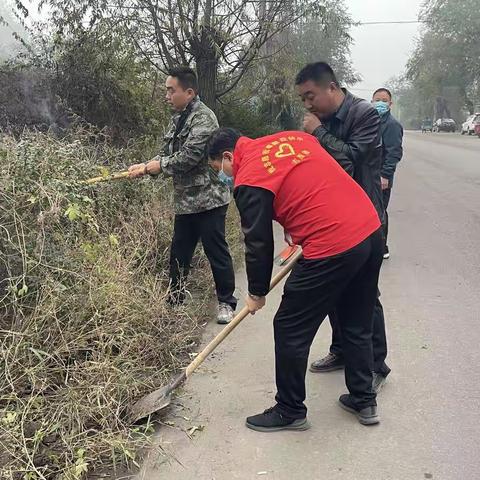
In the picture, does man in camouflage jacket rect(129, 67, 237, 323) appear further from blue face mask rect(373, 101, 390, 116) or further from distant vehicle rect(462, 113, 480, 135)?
distant vehicle rect(462, 113, 480, 135)

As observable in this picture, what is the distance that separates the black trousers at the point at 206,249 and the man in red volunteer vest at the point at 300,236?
1.31 metres

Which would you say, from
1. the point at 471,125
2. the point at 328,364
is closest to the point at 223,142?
the point at 328,364

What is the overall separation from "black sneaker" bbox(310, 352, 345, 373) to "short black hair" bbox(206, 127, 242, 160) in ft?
4.94

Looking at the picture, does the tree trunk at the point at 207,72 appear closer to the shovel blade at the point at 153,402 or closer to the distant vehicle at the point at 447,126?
the shovel blade at the point at 153,402

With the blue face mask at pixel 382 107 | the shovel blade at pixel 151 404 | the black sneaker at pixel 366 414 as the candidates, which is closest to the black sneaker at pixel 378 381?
the black sneaker at pixel 366 414

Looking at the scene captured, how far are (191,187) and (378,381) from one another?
1.90 meters

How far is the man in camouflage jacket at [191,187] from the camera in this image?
13.4 ft

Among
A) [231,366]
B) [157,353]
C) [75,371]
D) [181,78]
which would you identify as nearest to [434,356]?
[231,366]

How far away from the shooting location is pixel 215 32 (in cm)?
780

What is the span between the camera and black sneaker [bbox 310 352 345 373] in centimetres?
358

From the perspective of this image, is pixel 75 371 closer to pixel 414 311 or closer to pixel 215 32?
pixel 414 311

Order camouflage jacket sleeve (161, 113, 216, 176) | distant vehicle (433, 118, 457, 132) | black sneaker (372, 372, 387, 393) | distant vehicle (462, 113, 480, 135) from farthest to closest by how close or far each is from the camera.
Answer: distant vehicle (433, 118, 457, 132) → distant vehicle (462, 113, 480, 135) → camouflage jacket sleeve (161, 113, 216, 176) → black sneaker (372, 372, 387, 393)

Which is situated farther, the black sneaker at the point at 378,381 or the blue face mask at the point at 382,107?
the blue face mask at the point at 382,107

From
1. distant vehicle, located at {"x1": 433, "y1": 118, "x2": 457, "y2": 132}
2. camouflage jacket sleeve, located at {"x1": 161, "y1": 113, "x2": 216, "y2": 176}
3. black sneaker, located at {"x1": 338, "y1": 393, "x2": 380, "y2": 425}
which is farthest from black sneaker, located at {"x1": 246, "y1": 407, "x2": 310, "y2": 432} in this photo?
distant vehicle, located at {"x1": 433, "y1": 118, "x2": 457, "y2": 132}
